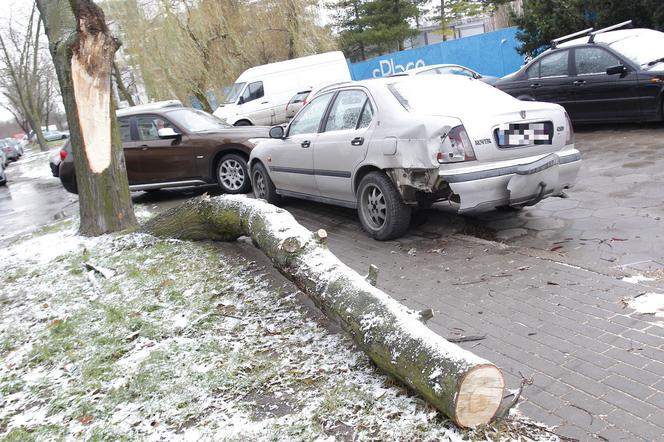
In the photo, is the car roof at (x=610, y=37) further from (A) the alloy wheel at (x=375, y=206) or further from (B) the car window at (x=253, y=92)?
(B) the car window at (x=253, y=92)

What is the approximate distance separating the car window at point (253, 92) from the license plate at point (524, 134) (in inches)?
600

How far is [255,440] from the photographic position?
9.39 feet

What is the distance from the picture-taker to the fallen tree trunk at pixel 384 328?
2.66m

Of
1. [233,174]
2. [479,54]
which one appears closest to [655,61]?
[233,174]

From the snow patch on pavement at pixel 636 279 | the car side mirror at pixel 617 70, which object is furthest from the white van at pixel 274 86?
the snow patch on pavement at pixel 636 279

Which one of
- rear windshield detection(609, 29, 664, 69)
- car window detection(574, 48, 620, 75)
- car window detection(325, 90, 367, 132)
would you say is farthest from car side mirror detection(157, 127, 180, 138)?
rear windshield detection(609, 29, 664, 69)

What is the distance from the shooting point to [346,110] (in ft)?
20.9

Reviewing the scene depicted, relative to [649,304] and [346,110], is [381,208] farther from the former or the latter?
[649,304]

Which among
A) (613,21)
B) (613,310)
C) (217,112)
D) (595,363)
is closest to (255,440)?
(595,363)

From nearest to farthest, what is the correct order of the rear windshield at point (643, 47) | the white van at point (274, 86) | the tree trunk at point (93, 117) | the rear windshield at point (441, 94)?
the rear windshield at point (441, 94), the tree trunk at point (93, 117), the rear windshield at point (643, 47), the white van at point (274, 86)

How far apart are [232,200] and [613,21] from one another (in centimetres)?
1122

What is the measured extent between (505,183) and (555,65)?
6.65m

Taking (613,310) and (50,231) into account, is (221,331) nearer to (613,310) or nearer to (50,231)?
(613,310)

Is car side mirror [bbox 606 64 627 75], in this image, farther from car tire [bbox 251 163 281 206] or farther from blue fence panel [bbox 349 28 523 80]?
blue fence panel [bbox 349 28 523 80]
